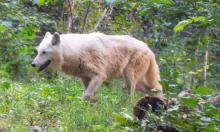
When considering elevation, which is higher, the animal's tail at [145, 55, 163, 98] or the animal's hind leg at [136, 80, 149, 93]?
the animal's tail at [145, 55, 163, 98]

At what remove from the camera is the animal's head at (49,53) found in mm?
8398

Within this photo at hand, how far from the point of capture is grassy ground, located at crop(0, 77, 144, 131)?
555cm

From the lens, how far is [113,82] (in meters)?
10.4

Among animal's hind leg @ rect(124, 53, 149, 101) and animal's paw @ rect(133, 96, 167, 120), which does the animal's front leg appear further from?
animal's paw @ rect(133, 96, 167, 120)

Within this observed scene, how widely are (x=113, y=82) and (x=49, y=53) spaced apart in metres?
2.33

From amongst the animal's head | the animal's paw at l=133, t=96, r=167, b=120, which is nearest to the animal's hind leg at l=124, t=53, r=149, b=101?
the animal's head

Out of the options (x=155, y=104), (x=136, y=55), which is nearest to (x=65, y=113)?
(x=155, y=104)

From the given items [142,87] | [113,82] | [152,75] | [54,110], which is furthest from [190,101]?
[113,82]

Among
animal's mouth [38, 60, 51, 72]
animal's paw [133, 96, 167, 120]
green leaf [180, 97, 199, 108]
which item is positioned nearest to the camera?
green leaf [180, 97, 199, 108]

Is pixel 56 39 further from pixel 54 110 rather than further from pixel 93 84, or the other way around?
pixel 54 110

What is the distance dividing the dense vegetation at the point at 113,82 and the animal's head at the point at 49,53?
1.32 feet

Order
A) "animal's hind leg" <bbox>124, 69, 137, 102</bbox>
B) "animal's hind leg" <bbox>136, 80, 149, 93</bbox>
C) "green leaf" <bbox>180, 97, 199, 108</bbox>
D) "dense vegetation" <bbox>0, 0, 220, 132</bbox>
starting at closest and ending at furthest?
"green leaf" <bbox>180, 97, 199, 108</bbox> < "dense vegetation" <bbox>0, 0, 220, 132</bbox> < "animal's hind leg" <bbox>124, 69, 137, 102</bbox> < "animal's hind leg" <bbox>136, 80, 149, 93</bbox>

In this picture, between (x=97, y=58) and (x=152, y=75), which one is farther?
(x=152, y=75)

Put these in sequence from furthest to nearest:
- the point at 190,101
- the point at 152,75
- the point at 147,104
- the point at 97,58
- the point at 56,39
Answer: the point at 152,75 → the point at 97,58 → the point at 56,39 → the point at 147,104 → the point at 190,101
